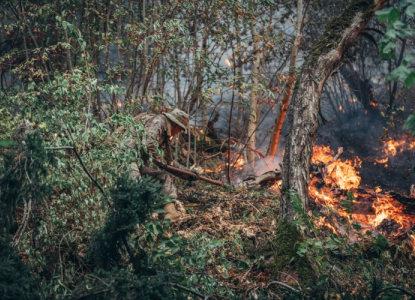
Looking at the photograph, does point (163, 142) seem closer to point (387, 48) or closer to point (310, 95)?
point (310, 95)

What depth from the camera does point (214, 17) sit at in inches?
323

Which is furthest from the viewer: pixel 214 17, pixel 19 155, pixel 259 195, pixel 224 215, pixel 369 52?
pixel 369 52

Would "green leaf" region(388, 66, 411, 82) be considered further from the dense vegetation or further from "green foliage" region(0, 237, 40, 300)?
"green foliage" region(0, 237, 40, 300)

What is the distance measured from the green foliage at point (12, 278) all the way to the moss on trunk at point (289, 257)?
Answer: 2271 mm

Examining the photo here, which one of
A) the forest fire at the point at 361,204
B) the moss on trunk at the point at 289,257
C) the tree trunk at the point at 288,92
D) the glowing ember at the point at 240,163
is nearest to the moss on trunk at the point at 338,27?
the moss on trunk at the point at 289,257

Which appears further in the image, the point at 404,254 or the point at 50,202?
the point at 404,254

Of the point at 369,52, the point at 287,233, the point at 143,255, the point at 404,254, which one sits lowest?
the point at 404,254

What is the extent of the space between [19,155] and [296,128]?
2.94 m

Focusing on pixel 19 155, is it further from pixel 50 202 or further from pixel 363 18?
pixel 363 18

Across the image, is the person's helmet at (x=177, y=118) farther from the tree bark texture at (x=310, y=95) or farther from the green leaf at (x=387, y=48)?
the green leaf at (x=387, y=48)

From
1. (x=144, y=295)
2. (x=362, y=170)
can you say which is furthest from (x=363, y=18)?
(x=362, y=170)

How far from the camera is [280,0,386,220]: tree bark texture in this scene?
419 cm

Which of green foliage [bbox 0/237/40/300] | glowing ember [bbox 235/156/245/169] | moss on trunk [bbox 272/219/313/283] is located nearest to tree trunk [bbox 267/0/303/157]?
glowing ember [bbox 235/156/245/169]

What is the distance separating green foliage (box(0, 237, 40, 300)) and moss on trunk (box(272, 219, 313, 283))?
→ 227cm
